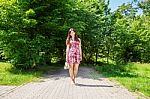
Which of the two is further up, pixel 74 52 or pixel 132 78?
pixel 74 52

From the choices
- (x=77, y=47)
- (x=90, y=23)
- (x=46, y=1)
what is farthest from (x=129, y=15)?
(x=77, y=47)

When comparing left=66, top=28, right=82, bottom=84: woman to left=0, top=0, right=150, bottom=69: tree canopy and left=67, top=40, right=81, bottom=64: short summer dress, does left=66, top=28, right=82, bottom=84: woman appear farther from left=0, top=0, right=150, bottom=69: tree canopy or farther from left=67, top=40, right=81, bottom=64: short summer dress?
left=0, top=0, right=150, bottom=69: tree canopy

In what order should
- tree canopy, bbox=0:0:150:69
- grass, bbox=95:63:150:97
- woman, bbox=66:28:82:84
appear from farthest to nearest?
tree canopy, bbox=0:0:150:69 → woman, bbox=66:28:82:84 → grass, bbox=95:63:150:97

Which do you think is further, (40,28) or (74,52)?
(40,28)

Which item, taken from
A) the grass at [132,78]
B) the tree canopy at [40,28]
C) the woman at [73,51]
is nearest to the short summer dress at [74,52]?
the woman at [73,51]

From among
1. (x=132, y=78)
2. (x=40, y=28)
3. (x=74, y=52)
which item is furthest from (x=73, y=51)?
(x=40, y=28)

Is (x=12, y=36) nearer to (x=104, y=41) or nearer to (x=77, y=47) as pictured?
(x=77, y=47)

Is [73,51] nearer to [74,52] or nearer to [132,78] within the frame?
[74,52]

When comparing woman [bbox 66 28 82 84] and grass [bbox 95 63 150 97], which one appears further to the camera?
woman [bbox 66 28 82 84]

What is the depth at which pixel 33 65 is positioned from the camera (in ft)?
69.8

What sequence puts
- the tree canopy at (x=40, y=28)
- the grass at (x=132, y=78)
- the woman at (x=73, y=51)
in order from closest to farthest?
the grass at (x=132, y=78) → the woman at (x=73, y=51) → the tree canopy at (x=40, y=28)

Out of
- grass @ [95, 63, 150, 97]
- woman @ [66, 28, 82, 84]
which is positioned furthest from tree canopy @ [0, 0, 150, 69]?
woman @ [66, 28, 82, 84]

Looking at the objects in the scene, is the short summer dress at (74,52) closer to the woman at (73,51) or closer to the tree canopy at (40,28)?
the woman at (73,51)

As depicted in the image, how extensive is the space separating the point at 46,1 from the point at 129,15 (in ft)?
144
